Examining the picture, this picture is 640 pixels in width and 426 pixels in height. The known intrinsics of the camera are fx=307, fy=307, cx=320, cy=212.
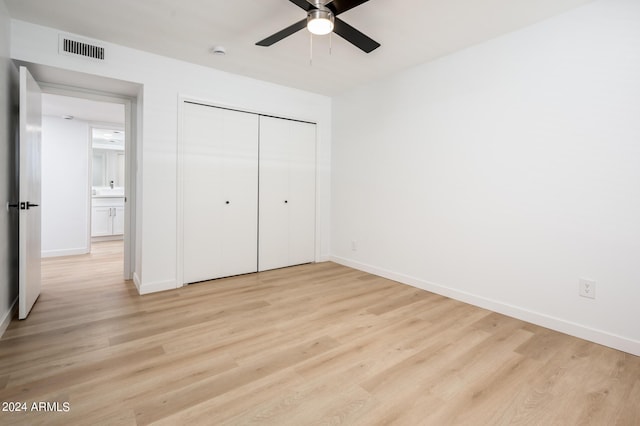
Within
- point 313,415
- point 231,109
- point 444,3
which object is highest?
point 444,3

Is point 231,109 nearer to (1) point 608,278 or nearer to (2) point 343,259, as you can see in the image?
(2) point 343,259

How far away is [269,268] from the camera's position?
417 centimetres

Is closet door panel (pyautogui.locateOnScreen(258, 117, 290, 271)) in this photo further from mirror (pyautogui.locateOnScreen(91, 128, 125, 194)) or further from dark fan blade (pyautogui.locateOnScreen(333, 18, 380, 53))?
mirror (pyautogui.locateOnScreen(91, 128, 125, 194))

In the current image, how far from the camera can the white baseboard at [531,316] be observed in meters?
2.15

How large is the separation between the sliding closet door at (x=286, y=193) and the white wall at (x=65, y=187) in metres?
3.46

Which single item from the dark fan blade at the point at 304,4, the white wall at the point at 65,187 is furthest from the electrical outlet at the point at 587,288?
the white wall at the point at 65,187

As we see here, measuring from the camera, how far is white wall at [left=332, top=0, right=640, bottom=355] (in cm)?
216

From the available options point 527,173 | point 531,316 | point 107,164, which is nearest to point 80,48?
point 527,173

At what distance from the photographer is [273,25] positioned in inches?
A: 102

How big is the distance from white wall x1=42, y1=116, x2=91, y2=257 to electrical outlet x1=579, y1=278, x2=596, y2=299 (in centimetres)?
663

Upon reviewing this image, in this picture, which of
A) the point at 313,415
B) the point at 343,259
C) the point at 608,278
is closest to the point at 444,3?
the point at 608,278

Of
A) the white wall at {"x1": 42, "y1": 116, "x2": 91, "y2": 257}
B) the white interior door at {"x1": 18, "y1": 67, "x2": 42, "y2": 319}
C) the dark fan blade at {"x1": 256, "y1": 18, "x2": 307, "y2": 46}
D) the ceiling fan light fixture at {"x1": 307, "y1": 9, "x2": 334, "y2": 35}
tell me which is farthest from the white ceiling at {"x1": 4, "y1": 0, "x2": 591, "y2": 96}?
the white wall at {"x1": 42, "y1": 116, "x2": 91, "y2": 257}

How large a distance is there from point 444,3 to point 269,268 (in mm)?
3390

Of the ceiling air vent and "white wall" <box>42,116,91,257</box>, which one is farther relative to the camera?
"white wall" <box>42,116,91,257</box>
